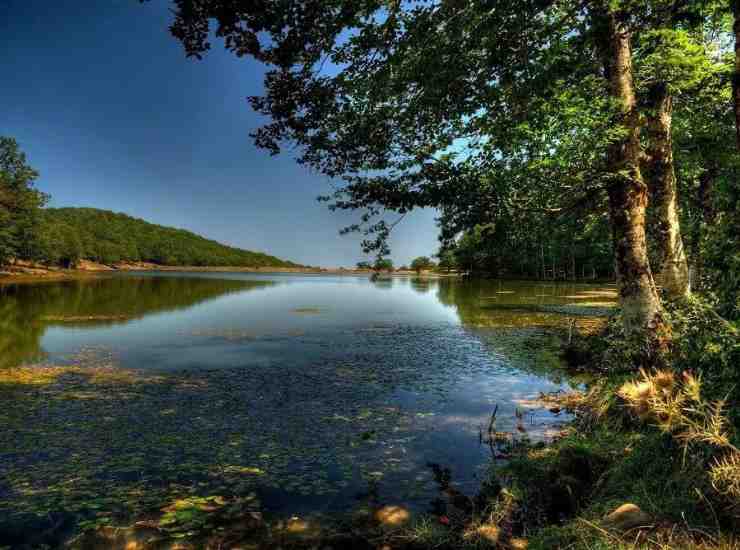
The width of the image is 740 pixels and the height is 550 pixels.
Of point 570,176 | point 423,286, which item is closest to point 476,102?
point 570,176

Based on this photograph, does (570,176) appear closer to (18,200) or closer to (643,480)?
(643,480)

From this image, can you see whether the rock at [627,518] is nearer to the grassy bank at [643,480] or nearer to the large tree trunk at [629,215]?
the grassy bank at [643,480]

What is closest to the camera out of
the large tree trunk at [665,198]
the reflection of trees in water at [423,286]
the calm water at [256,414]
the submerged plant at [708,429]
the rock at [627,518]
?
the submerged plant at [708,429]

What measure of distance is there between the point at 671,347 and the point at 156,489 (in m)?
10.9

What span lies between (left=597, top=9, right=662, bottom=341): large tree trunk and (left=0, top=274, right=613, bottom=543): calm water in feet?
12.1

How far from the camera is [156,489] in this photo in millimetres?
7746

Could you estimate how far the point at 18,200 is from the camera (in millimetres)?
93938

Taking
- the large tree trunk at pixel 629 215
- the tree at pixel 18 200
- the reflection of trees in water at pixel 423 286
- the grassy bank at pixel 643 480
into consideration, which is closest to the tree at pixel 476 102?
the large tree trunk at pixel 629 215

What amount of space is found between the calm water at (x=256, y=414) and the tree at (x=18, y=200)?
85598 millimetres

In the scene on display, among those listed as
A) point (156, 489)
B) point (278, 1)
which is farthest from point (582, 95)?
point (156, 489)

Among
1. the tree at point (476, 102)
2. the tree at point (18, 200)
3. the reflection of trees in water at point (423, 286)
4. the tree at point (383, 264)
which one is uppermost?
the tree at point (18, 200)

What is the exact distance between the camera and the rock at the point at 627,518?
14.9 ft

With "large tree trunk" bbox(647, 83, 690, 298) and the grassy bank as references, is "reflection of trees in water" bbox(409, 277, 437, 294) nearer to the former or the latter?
"large tree trunk" bbox(647, 83, 690, 298)

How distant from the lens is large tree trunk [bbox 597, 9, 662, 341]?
31.4ft
